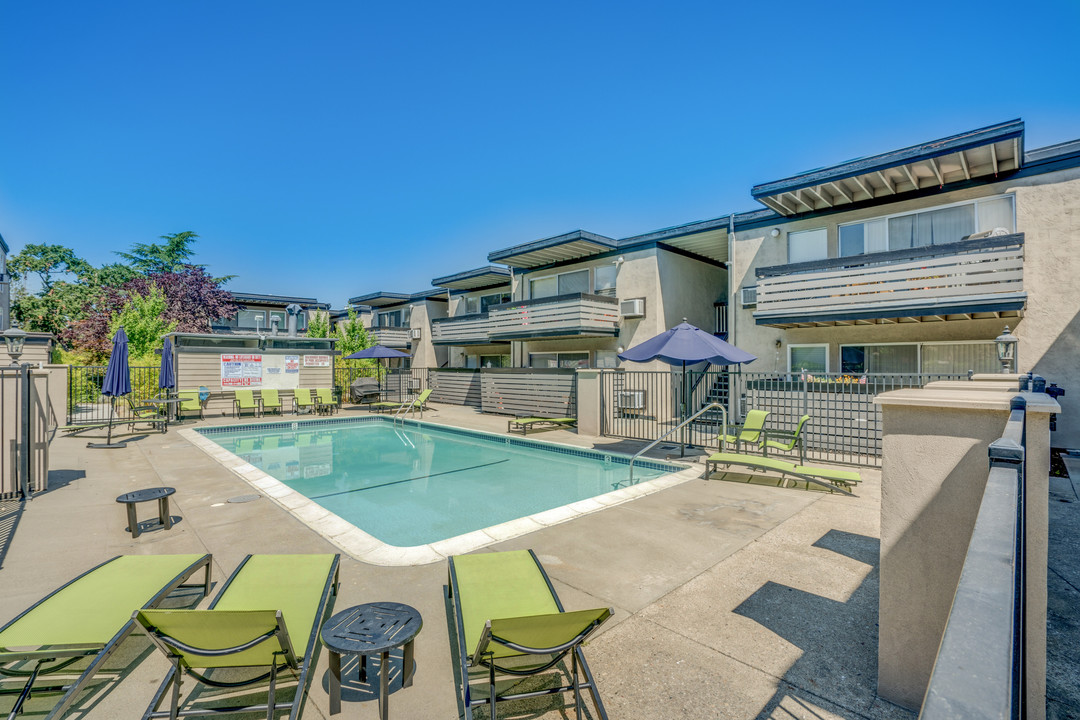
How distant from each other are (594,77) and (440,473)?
13.0 metres

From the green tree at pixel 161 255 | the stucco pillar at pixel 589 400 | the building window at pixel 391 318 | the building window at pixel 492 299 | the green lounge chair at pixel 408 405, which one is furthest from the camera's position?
the green tree at pixel 161 255

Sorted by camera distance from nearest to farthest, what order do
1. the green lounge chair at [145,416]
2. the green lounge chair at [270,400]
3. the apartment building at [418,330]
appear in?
the green lounge chair at [145,416] < the green lounge chair at [270,400] < the apartment building at [418,330]

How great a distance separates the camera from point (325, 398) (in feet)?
63.4

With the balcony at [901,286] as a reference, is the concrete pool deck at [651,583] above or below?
below

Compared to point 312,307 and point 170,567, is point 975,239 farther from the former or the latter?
point 312,307

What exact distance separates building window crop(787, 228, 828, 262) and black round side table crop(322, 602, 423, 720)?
1373 cm

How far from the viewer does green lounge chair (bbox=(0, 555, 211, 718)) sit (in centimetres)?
268

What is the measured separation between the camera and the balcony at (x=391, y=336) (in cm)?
2848

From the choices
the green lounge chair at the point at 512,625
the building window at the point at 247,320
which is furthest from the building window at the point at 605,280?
the building window at the point at 247,320

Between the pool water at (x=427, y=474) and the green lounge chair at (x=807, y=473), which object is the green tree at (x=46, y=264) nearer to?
the pool water at (x=427, y=474)

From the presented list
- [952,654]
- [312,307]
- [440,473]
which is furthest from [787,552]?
[312,307]

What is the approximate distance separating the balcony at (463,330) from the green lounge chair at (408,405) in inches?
165

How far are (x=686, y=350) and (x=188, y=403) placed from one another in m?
16.1

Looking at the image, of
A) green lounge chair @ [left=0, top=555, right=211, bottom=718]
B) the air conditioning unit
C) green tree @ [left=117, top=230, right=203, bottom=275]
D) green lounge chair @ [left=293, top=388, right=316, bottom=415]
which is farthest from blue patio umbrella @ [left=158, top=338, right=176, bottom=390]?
green tree @ [left=117, top=230, right=203, bottom=275]
